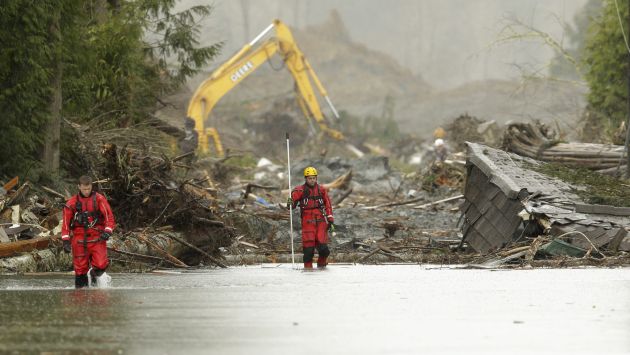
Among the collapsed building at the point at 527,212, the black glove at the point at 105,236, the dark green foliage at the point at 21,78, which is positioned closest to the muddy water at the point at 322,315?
the black glove at the point at 105,236

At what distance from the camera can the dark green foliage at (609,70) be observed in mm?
43906

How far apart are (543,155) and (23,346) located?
21.9 metres

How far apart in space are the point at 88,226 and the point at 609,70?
30.8 m

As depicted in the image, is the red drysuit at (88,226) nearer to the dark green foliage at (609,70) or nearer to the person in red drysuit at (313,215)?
the person in red drysuit at (313,215)

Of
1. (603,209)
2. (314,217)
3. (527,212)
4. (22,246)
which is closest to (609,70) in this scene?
(603,209)

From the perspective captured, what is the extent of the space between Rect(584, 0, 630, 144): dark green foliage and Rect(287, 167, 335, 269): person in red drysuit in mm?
22300

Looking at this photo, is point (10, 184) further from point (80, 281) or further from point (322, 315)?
point (322, 315)

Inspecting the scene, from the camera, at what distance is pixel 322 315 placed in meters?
11.9

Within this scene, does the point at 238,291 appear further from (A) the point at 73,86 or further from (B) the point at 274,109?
(B) the point at 274,109

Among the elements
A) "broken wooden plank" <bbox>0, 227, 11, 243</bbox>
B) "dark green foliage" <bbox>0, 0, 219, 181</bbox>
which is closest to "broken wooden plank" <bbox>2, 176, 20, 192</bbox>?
"dark green foliage" <bbox>0, 0, 219, 181</bbox>

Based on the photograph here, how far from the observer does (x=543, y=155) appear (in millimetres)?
29516

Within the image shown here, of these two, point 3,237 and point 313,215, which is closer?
point 3,237

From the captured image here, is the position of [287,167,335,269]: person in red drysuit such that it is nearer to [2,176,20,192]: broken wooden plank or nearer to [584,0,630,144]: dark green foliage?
[2,176,20,192]: broken wooden plank

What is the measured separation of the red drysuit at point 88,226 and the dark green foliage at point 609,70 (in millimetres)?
28908
